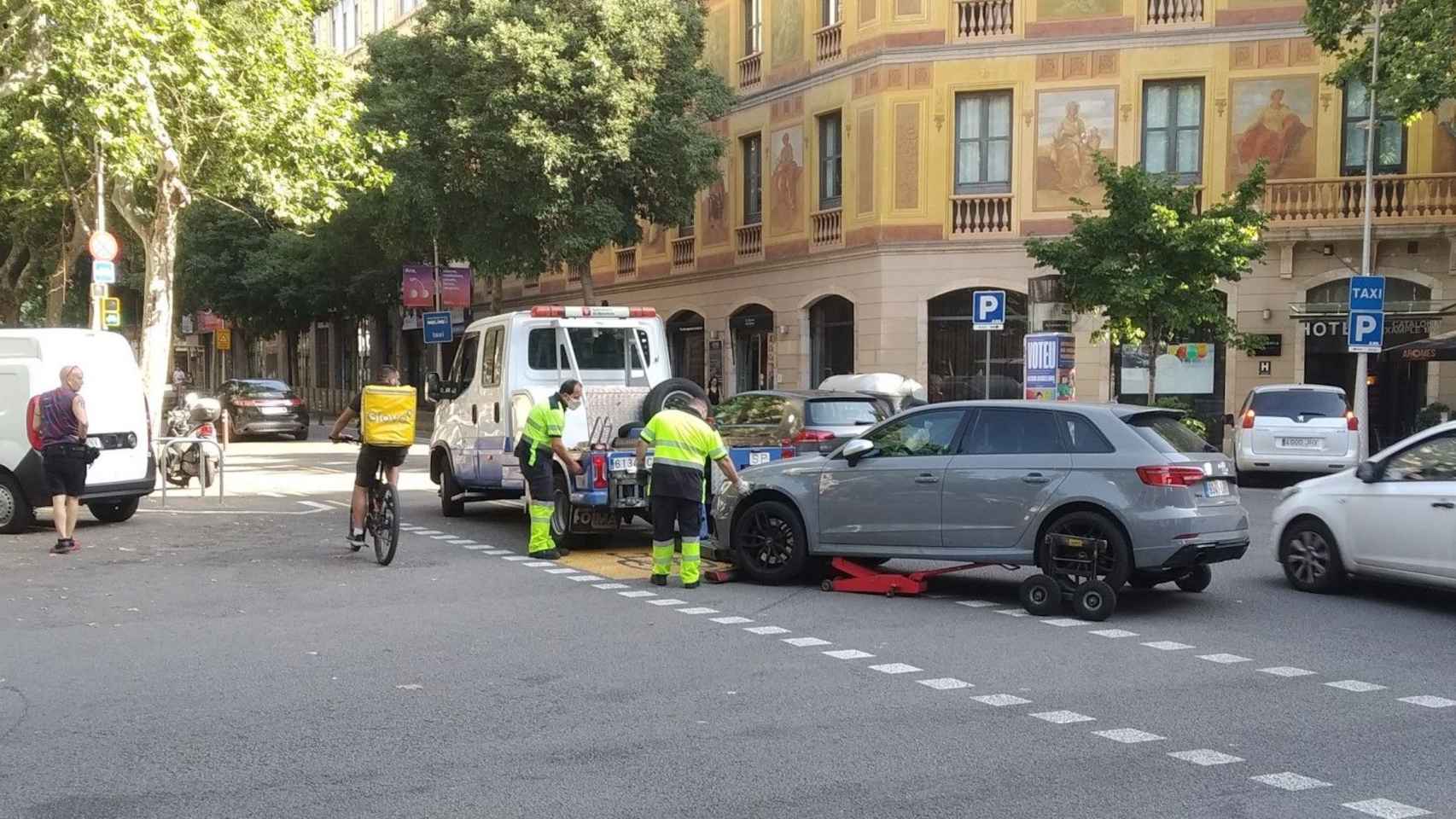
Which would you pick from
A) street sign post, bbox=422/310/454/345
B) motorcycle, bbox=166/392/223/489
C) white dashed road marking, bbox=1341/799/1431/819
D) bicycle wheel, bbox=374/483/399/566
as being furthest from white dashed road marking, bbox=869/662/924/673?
street sign post, bbox=422/310/454/345

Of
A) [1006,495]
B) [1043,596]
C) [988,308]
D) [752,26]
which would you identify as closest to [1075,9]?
[752,26]

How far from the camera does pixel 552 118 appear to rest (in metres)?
27.7

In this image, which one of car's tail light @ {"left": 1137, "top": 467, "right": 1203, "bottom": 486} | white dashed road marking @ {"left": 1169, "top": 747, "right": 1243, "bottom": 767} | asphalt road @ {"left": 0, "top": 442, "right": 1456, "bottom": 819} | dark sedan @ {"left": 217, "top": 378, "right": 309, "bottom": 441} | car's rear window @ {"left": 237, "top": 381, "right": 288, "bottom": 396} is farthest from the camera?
car's rear window @ {"left": 237, "top": 381, "right": 288, "bottom": 396}

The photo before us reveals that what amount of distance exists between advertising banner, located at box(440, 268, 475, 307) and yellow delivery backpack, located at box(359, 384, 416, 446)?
24.1m

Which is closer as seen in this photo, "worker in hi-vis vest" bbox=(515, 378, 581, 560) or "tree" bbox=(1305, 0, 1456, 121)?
"worker in hi-vis vest" bbox=(515, 378, 581, 560)

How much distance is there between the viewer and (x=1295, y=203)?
27172 millimetres

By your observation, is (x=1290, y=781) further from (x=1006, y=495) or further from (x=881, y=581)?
(x=881, y=581)

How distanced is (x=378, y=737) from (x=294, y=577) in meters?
5.98

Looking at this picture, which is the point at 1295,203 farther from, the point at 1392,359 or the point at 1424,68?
the point at 1424,68

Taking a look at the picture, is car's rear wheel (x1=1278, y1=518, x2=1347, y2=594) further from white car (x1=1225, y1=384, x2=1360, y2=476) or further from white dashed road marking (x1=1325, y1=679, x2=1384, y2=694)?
white car (x1=1225, y1=384, x2=1360, y2=476)

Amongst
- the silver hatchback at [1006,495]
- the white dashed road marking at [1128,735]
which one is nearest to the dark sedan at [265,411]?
the silver hatchback at [1006,495]

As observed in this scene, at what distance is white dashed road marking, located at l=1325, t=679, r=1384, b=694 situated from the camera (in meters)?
7.76

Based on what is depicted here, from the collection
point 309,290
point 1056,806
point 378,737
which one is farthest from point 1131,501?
point 309,290

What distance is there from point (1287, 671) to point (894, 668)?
2276 mm
